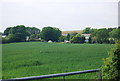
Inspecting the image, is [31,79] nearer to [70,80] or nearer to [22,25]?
[70,80]

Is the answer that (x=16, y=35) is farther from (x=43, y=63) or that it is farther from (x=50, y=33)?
(x=50, y=33)

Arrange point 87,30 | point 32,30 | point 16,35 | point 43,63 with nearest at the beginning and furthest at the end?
point 16,35 → point 32,30 → point 43,63 → point 87,30

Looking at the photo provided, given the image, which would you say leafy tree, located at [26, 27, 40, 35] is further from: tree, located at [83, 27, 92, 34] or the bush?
the bush

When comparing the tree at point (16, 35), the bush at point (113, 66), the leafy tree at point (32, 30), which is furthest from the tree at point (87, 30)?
the bush at point (113, 66)

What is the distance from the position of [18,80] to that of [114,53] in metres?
1.73

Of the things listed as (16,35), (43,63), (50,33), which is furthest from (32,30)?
(50,33)

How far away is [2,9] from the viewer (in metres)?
5.24

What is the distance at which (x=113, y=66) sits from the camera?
285cm

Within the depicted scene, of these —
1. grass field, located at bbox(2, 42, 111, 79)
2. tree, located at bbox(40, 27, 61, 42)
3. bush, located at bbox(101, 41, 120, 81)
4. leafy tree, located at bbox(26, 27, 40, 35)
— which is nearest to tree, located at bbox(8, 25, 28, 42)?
leafy tree, located at bbox(26, 27, 40, 35)

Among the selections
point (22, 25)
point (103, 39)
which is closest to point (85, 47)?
point (103, 39)

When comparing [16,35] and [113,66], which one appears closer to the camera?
[113,66]

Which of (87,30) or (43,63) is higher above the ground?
(87,30)

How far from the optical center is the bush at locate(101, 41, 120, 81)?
2.84 metres

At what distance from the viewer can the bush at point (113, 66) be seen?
2.84 metres
